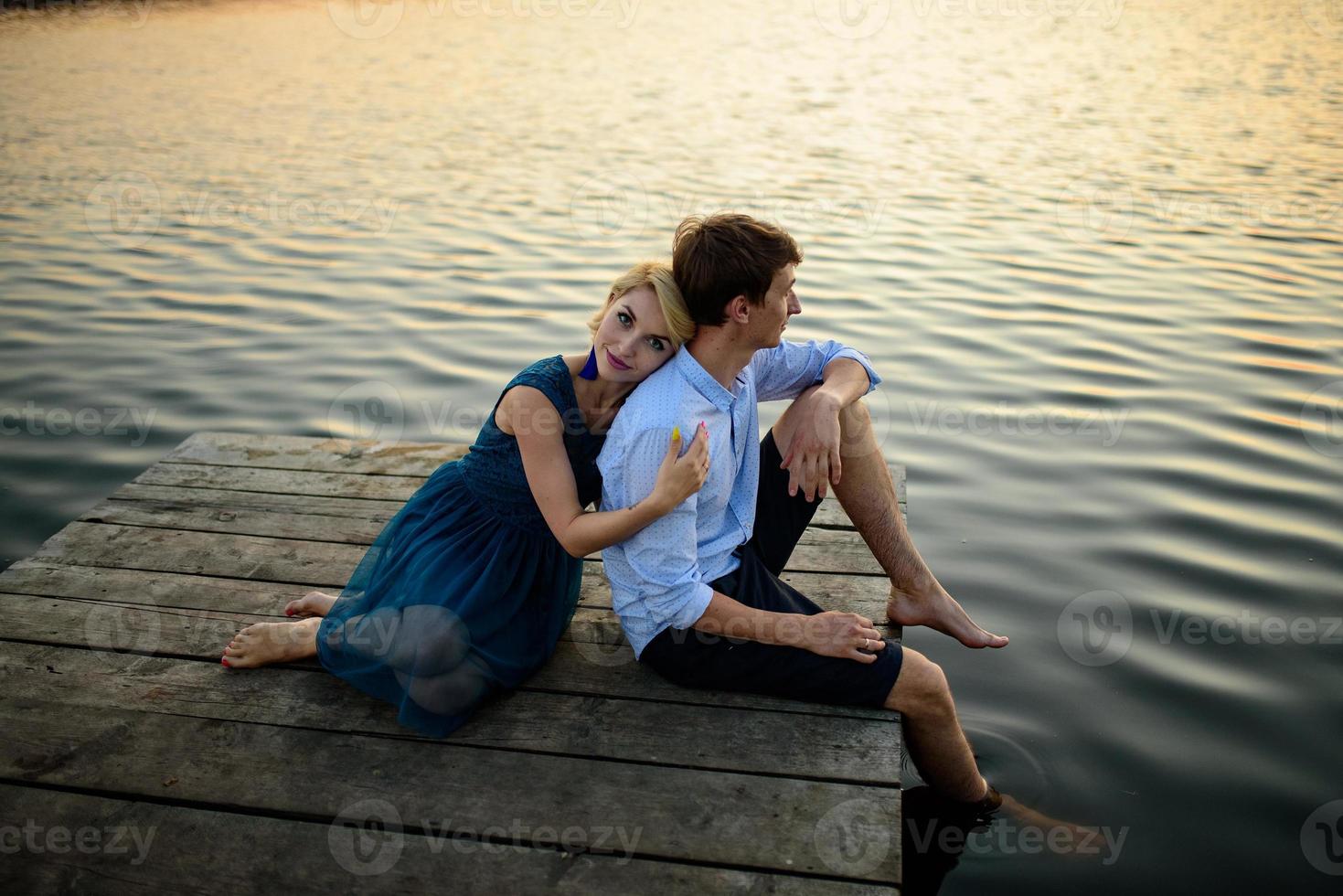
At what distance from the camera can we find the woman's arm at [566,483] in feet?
7.84

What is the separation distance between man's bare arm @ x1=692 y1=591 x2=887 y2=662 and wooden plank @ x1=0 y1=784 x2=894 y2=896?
1.84 ft

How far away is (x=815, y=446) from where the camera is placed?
9.29 feet

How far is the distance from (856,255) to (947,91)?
7578 mm

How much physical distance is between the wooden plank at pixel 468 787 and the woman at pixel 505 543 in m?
0.19

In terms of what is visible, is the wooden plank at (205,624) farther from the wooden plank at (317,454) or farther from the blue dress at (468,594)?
the wooden plank at (317,454)

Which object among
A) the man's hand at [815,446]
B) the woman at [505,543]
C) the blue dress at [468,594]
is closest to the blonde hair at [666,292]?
the woman at [505,543]

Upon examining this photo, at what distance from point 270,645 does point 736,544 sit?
1.21 m

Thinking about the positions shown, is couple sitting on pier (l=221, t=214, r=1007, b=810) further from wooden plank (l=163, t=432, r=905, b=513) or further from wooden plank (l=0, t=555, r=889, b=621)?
wooden plank (l=163, t=432, r=905, b=513)

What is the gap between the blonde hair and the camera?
2.56 metres

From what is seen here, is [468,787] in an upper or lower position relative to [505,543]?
lower

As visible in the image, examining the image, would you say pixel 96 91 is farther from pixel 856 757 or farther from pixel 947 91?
pixel 856 757

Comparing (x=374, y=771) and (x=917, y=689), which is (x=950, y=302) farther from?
(x=374, y=771)

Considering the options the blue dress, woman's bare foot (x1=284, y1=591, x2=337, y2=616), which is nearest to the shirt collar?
the blue dress

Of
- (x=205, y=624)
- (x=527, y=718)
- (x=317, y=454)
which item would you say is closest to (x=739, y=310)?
(x=527, y=718)
